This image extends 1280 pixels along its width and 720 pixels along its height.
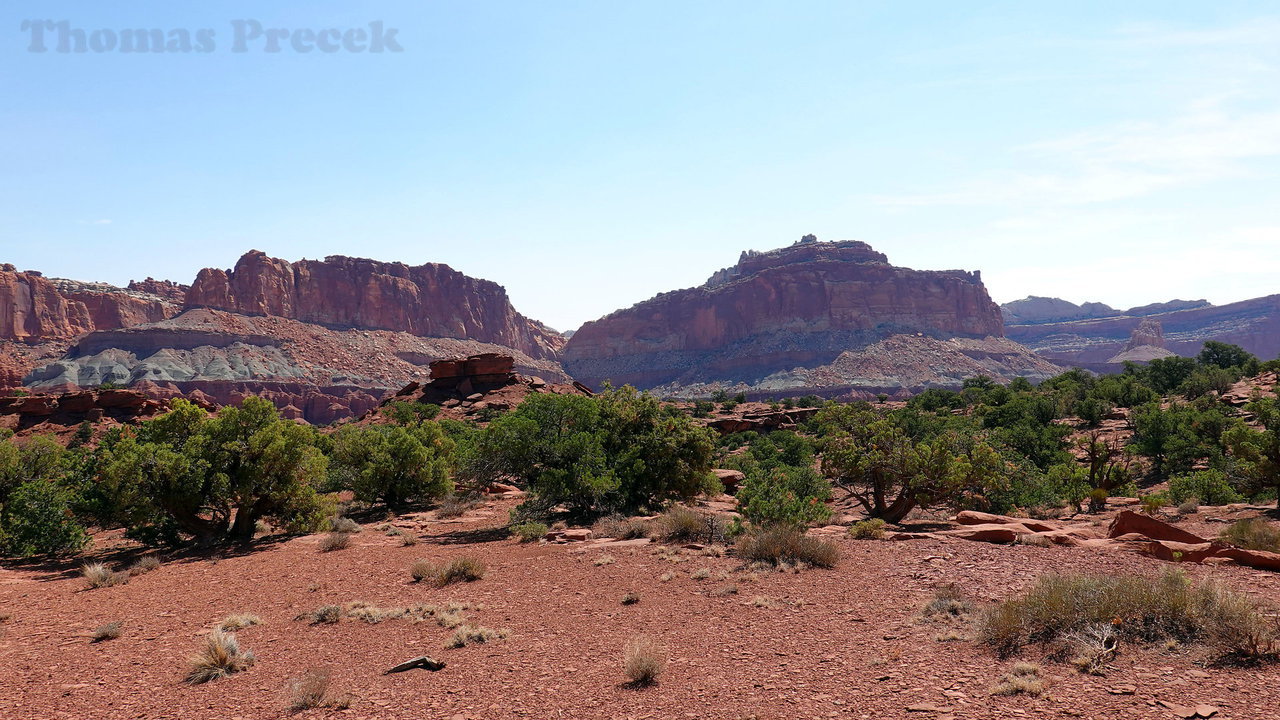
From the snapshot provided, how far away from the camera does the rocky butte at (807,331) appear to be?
12644 centimetres

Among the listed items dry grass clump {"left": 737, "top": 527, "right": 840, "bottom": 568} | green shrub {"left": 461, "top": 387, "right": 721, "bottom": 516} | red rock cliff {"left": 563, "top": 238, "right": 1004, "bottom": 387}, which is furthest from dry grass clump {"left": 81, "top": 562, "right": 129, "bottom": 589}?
red rock cliff {"left": 563, "top": 238, "right": 1004, "bottom": 387}

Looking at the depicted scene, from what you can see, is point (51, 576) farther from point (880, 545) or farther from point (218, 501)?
point (880, 545)

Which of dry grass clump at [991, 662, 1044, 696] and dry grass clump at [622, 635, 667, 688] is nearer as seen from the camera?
dry grass clump at [991, 662, 1044, 696]

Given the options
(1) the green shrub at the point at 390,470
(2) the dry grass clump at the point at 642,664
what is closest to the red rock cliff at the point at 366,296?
(1) the green shrub at the point at 390,470

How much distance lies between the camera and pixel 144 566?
13.7 m

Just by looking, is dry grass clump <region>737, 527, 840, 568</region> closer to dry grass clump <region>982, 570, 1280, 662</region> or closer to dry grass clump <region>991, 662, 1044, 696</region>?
dry grass clump <region>982, 570, 1280, 662</region>

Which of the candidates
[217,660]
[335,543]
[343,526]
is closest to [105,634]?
[217,660]

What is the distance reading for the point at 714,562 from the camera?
12.3 m

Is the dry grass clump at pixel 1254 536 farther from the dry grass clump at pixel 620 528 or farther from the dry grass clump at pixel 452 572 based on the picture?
the dry grass clump at pixel 452 572

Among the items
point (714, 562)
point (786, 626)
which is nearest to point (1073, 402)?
point (714, 562)

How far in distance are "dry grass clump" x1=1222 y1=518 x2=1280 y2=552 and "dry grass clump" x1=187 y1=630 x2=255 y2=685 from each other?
609 inches

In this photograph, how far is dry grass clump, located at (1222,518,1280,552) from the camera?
1121cm

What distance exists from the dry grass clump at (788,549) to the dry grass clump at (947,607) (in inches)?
111

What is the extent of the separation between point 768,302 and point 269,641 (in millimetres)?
154177
